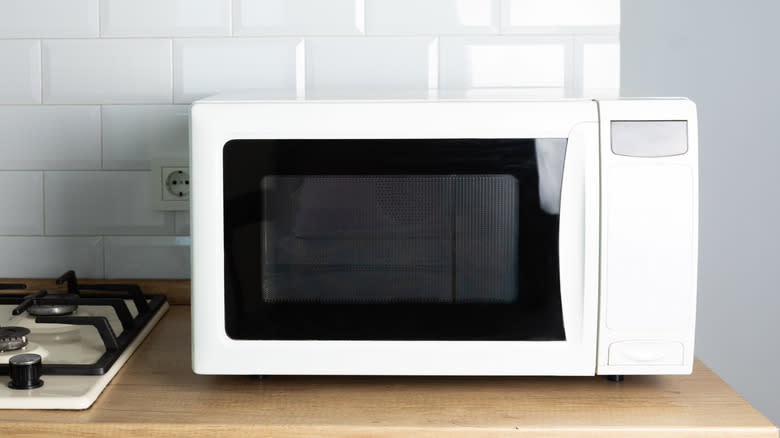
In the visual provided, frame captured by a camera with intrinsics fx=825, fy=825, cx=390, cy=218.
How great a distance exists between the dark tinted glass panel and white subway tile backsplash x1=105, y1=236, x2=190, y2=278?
0.45 m

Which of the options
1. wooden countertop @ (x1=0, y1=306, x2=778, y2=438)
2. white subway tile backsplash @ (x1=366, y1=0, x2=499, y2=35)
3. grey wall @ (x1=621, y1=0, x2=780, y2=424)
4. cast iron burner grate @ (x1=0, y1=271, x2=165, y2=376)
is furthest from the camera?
grey wall @ (x1=621, y1=0, x2=780, y2=424)

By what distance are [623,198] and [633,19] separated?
A: 644mm

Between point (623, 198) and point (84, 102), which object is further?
point (84, 102)

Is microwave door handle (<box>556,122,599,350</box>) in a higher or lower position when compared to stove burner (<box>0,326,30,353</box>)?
higher

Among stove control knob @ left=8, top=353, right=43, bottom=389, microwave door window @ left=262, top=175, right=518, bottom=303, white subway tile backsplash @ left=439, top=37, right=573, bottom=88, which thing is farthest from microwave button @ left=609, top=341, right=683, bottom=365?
stove control knob @ left=8, top=353, right=43, bottom=389

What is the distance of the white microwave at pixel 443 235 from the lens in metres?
0.91

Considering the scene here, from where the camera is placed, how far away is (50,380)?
94cm

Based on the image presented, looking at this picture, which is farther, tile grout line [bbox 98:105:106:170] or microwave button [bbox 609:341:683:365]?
tile grout line [bbox 98:105:106:170]

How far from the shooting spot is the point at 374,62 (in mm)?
1316

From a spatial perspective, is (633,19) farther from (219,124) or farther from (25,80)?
(25,80)

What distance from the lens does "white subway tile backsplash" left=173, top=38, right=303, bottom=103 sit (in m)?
1.32

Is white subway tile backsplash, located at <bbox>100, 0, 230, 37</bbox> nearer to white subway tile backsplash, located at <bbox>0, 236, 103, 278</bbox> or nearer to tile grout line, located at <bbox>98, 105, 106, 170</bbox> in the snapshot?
tile grout line, located at <bbox>98, 105, 106, 170</bbox>

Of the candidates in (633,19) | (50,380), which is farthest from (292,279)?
(633,19)

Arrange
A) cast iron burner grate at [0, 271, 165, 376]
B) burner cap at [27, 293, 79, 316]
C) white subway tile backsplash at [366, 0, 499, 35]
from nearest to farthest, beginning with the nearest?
cast iron burner grate at [0, 271, 165, 376], burner cap at [27, 293, 79, 316], white subway tile backsplash at [366, 0, 499, 35]
